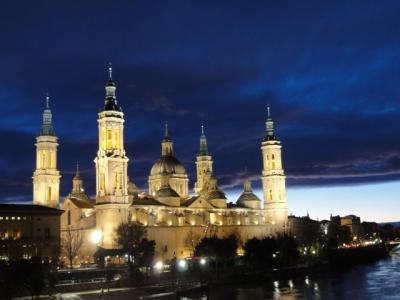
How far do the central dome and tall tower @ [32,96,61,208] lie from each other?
68.9ft

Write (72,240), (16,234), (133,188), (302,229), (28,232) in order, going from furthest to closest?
(302,229) → (133,188) → (72,240) → (28,232) → (16,234)

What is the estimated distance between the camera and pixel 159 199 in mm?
94188

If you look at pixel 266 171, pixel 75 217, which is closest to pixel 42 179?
pixel 75 217

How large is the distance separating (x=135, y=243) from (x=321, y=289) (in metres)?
23.9

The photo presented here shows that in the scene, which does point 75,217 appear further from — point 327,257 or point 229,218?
point 327,257

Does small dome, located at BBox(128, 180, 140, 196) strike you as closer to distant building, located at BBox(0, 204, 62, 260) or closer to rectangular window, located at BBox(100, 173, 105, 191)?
rectangular window, located at BBox(100, 173, 105, 191)

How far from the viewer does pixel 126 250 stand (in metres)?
73.1

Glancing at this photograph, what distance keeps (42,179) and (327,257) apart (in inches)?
2124

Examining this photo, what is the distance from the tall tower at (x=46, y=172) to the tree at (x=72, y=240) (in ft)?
19.7

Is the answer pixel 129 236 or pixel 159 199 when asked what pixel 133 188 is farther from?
pixel 129 236

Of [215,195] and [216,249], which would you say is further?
[215,195]

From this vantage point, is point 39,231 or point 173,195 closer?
point 39,231

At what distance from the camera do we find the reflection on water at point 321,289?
198 feet

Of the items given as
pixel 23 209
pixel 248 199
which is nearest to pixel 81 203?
pixel 23 209
